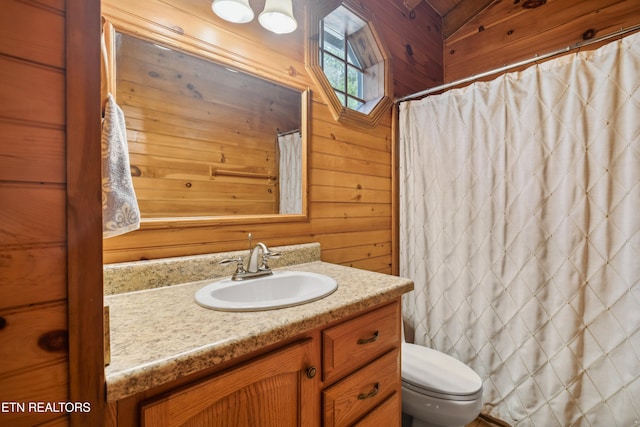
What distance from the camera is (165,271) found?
3.20ft

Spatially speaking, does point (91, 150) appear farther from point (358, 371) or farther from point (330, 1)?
point (330, 1)

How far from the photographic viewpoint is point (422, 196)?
1.76m

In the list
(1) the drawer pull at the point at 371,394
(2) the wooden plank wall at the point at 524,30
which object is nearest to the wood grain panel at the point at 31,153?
(1) the drawer pull at the point at 371,394

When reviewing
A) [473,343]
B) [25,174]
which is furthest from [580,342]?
[25,174]

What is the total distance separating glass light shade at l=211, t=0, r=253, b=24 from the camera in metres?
1.08

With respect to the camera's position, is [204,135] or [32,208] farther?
[204,135]

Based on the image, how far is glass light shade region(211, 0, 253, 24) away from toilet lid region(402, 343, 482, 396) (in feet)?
5.30

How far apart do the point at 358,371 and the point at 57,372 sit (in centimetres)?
73

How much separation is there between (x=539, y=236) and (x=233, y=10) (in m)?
1.66

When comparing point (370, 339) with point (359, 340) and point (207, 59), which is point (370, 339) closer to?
point (359, 340)

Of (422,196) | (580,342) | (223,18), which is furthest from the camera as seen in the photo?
(422,196)

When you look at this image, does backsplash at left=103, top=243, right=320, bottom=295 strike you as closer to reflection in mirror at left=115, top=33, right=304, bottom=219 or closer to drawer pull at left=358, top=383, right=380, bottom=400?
reflection in mirror at left=115, top=33, right=304, bottom=219

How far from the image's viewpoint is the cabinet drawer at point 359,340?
79 centimetres

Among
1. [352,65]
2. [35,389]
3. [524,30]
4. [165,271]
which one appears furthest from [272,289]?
[524,30]
